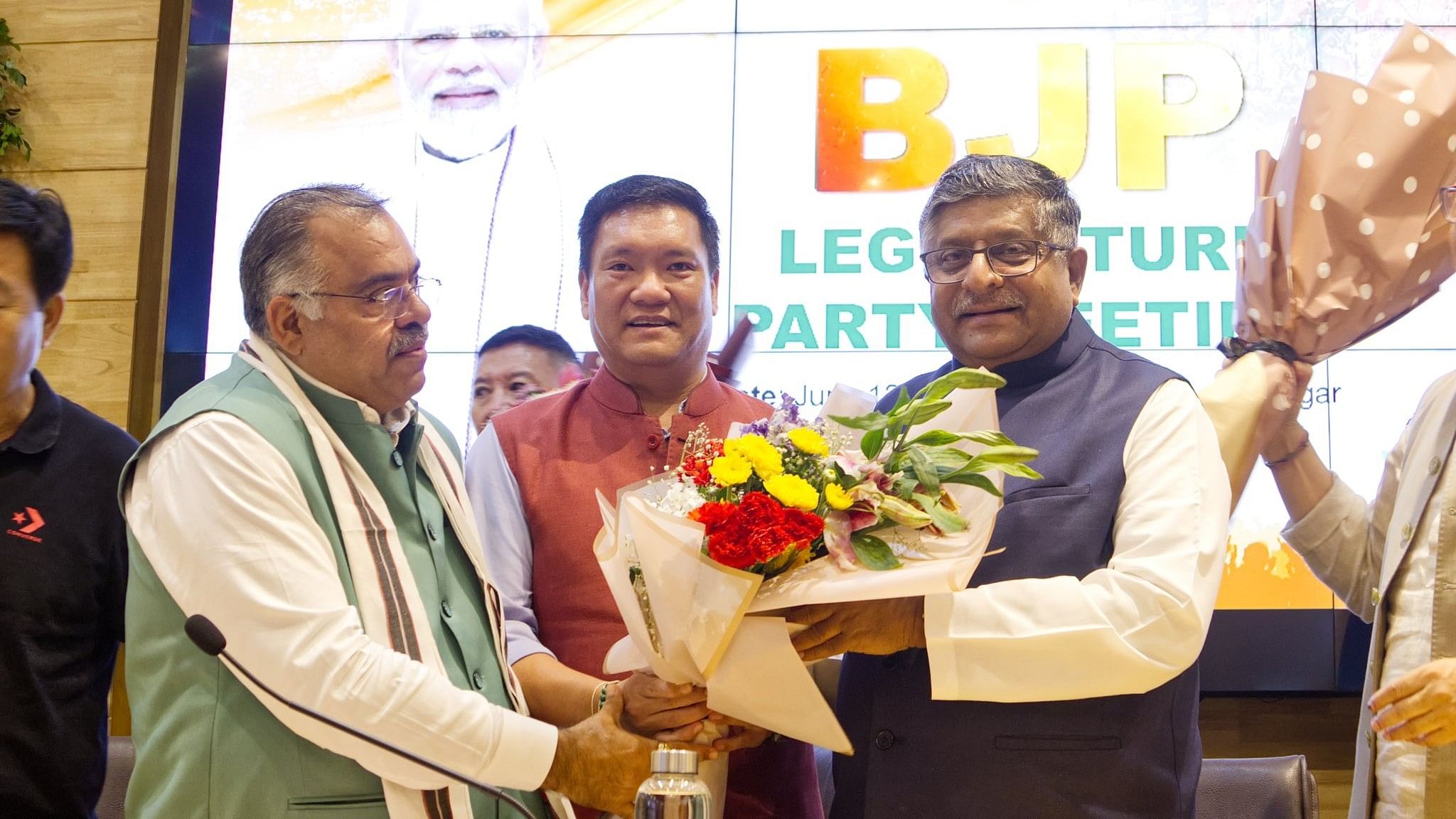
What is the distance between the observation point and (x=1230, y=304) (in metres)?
4.05

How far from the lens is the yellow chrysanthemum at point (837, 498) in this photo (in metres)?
1.64

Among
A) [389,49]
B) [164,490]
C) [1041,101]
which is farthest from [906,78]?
[164,490]

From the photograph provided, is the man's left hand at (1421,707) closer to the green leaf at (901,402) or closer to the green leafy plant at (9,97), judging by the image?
the green leaf at (901,402)

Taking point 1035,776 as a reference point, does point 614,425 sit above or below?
above

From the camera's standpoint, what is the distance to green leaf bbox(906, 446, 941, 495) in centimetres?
167

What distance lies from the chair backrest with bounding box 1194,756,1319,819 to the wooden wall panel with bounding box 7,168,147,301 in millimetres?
3666

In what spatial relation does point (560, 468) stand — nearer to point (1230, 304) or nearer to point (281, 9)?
point (1230, 304)

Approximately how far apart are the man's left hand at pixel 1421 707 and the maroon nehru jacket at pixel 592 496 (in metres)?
0.90

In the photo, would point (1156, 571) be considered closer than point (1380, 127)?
Yes

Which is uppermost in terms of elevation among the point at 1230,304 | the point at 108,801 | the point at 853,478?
the point at 1230,304

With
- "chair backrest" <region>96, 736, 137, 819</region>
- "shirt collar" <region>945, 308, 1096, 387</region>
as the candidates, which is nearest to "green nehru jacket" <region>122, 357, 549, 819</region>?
"shirt collar" <region>945, 308, 1096, 387</region>

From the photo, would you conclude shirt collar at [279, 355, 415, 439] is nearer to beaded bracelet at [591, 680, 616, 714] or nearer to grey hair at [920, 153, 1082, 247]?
beaded bracelet at [591, 680, 616, 714]

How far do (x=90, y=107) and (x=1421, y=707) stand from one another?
14.4 ft

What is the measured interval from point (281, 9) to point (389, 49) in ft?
1.39
